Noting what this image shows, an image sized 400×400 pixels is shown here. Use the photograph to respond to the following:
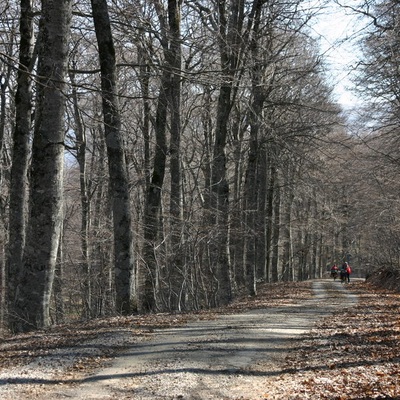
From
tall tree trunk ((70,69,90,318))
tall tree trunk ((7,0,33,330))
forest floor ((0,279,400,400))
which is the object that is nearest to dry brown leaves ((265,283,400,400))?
forest floor ((0,279,400,400))

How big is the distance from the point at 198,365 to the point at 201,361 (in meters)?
0.24

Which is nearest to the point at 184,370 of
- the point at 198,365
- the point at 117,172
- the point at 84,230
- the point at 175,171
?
the point at 198,365

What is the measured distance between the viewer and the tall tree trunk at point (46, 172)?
9.94 meters

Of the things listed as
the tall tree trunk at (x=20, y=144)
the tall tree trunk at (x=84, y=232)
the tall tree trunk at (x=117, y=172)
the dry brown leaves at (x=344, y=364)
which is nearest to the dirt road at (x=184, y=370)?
the dry brown leaves at (x=344, y=364)

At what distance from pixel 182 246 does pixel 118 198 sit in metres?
3.75

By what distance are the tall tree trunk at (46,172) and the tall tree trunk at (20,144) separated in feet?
9.64

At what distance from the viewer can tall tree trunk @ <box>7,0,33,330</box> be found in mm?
13430

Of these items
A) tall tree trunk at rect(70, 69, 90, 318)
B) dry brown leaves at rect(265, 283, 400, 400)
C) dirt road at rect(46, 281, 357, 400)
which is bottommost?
dry brown leaves at rect(265, 283, 400, 400)

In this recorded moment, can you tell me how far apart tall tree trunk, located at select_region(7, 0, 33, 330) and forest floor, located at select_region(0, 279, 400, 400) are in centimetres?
459

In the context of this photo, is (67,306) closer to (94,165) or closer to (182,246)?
(94,165)

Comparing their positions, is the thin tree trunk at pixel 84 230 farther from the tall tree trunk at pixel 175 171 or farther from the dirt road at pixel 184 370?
the dirt road at pixel 184 370

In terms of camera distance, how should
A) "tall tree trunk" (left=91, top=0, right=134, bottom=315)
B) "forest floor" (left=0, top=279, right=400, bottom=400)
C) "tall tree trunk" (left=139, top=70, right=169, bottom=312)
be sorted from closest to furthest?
"forest floor" (left=0, top=279, right=400, bottom=400)
"tall tree trunk" (left=91, top=0, right=134, bottom=315)
"tall tree trunk" (left=139, top=70, right=169, bottom=312)

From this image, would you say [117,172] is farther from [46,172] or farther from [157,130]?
[157,130]

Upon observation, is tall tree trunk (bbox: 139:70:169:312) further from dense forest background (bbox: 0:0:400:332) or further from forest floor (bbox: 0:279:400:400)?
forest floor (bbox: 0:279:400:400)
